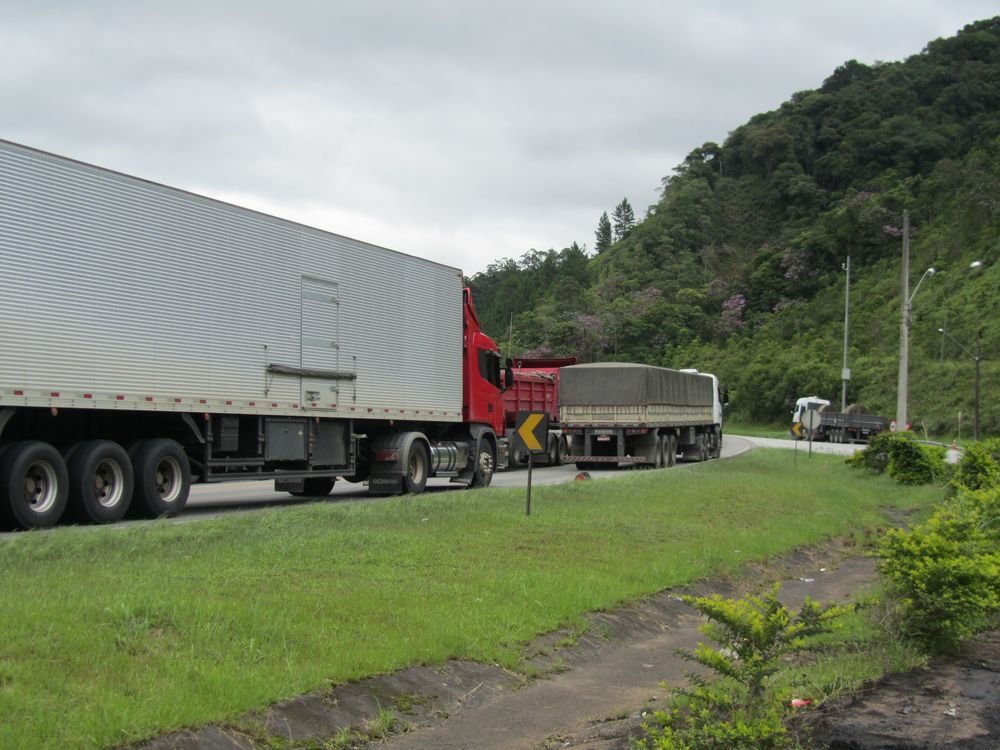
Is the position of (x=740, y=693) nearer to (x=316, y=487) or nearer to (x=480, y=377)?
(x=316, y=487)

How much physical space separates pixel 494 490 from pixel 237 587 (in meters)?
10.7

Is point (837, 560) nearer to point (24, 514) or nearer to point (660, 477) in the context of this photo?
point (660, 477)

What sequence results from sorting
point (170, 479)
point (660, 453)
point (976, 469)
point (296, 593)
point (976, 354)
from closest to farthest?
point (296, 593)
point (170, 479)
point (976, 469)
point (660, 453)
point (976, 354)

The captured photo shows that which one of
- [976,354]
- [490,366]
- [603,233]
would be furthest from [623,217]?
[490,366]

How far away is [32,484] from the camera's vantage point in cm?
1320

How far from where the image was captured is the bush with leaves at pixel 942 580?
8.54 metres

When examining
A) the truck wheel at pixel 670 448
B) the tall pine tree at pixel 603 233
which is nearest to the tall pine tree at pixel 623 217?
the tall pine tree at pixel 603 233

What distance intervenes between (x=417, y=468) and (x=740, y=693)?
14.7 meters

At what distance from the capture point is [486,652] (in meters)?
7.70

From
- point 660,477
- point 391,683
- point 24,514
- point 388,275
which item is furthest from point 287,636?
point 660,477

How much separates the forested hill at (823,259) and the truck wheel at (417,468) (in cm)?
3335

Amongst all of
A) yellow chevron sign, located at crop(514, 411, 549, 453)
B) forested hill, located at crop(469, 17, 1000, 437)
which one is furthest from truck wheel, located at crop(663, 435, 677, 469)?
forested hill, located at crop(469, 17, 1000, 437)

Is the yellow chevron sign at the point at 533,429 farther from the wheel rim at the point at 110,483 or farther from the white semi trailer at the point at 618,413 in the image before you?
the white semi trailer at the point at 618,413

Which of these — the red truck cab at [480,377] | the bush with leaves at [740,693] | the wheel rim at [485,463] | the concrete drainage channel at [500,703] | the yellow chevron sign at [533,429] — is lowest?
the concrete drainage channel at [500,703]
